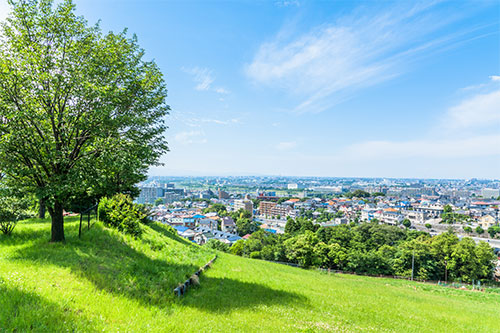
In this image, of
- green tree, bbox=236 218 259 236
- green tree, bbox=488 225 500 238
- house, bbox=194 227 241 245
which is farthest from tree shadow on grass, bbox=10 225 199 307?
green tree, bbox=488 225 500 238

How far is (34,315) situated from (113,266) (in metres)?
3.72

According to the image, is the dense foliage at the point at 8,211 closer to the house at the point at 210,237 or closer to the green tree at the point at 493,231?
the house at the point at 210,237

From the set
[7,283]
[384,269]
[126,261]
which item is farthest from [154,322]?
[384,269]

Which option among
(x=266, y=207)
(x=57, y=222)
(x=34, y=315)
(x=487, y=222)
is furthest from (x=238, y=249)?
(x=487, y=222)

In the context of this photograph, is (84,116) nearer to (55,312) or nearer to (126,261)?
(126,261)

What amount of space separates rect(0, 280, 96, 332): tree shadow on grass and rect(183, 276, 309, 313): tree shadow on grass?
272 cm

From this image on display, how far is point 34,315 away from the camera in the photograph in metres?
4.35

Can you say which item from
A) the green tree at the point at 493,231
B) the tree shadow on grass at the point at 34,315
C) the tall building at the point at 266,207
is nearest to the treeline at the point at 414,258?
the tree shadow on grass at the point at 34,315

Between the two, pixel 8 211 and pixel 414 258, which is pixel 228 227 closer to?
pixel 414 258

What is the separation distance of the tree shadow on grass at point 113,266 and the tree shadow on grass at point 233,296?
757 mm

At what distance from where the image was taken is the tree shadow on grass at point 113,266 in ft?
21.2

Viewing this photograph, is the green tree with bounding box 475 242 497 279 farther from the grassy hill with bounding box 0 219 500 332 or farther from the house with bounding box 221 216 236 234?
the house with bounding box 221 216 236 234

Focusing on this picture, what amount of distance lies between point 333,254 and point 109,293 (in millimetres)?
39700

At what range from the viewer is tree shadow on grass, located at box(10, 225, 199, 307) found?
648 cm
